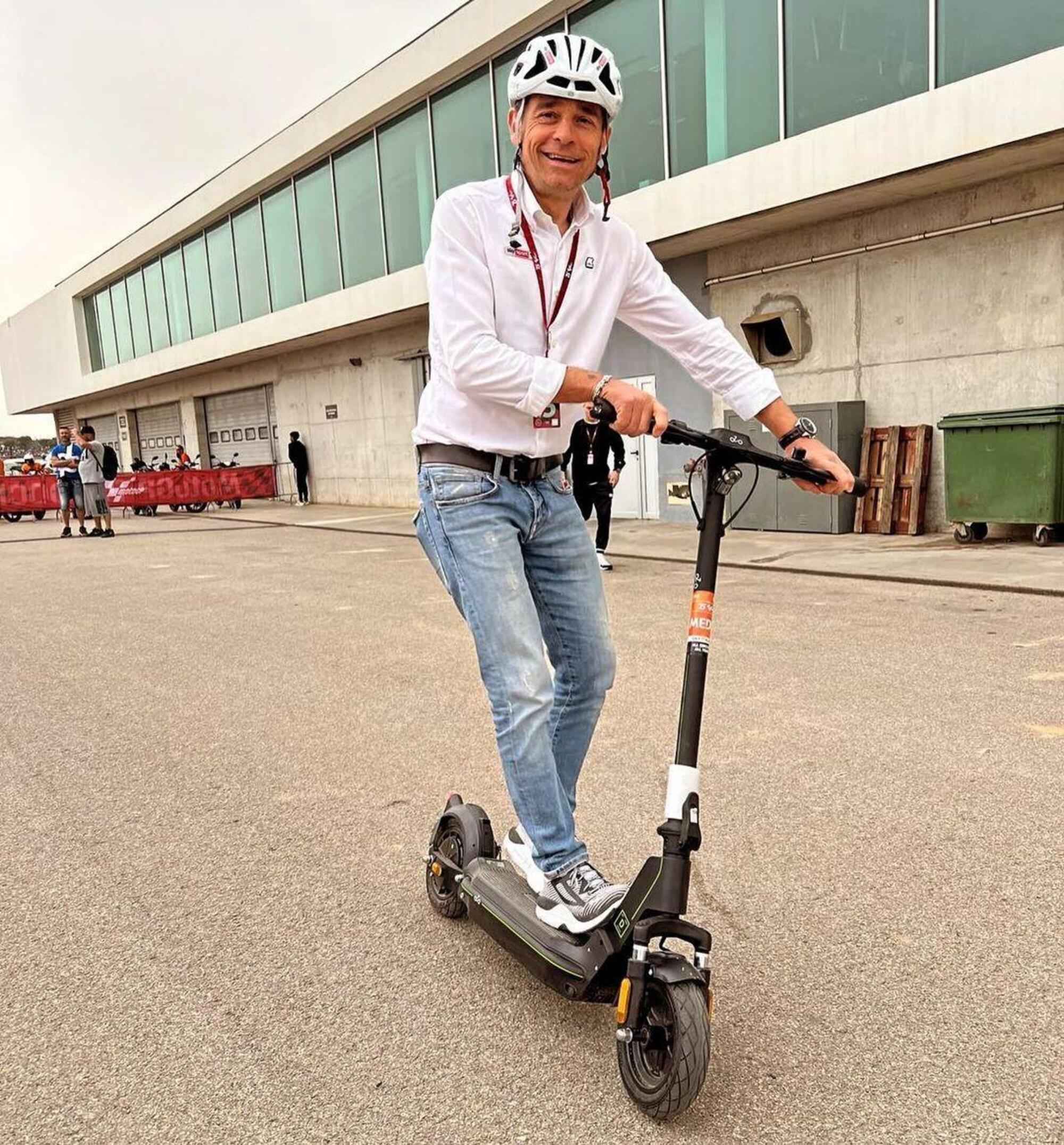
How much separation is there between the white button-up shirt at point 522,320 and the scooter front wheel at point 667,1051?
1.23 m

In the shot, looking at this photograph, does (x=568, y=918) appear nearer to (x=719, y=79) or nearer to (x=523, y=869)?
(x=523, y=869)


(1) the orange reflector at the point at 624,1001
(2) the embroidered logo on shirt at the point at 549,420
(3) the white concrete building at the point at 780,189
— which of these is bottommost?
(1) the orange reflector at the point at 624,1001

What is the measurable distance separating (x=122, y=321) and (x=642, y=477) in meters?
27.6

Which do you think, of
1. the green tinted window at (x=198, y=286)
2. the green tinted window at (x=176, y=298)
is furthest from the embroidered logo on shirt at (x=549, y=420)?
the green tinted window at (x=176, y=298)

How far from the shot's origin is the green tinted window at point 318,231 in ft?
71.5

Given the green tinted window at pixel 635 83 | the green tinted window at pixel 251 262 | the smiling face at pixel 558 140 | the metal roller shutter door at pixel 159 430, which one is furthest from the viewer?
the metal roller shutter door at pixel 159 430

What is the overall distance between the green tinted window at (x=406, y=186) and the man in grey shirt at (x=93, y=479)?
24.0ft

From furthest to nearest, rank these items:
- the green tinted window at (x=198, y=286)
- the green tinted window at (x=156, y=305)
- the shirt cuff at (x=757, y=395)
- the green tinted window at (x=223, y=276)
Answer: the green tinted window at (x=156, y=305) → the green tinted window at (x=198, y=286) → the green tinted window at (x=223, y=276) → the shirt cuff at (x=757, y=395)

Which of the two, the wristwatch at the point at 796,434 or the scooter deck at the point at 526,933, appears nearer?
the scooter deck at the point at 526,933

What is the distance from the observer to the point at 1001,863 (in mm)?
2816

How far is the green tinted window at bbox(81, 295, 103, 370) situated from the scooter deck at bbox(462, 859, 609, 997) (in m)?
40.5

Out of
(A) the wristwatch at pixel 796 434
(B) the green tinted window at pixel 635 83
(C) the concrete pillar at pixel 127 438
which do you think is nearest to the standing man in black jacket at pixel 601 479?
(A) the wristwatch at pixel 796 434

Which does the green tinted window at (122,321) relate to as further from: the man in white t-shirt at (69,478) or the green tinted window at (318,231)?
the man in white t-shirt at (69,478)

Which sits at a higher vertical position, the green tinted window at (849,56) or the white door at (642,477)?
the green tinted window at (849,56)
